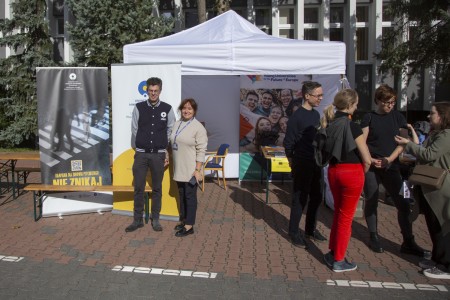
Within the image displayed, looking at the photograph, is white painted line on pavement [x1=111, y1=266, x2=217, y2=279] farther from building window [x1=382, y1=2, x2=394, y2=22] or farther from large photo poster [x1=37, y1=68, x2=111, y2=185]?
building window [x1=382, y1=2, x2=394, y2=22]

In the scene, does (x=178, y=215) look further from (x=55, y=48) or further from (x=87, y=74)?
(x=55, y=48)

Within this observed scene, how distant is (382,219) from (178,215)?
111 inches

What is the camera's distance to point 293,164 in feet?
16.1

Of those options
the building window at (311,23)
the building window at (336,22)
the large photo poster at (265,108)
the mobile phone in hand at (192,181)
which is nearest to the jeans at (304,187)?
the mobile phone in hand at (192,181)

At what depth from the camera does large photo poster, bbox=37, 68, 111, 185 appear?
6051mm

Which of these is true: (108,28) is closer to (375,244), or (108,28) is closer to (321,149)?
(321,149)

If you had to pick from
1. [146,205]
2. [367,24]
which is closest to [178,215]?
[146,205]

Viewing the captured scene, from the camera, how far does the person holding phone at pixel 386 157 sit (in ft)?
15.2

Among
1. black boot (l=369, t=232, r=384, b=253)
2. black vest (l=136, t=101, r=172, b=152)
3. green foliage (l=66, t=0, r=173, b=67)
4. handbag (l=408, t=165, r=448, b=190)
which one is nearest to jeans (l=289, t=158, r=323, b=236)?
black boot (l=369, t=232, r=384, b=253)

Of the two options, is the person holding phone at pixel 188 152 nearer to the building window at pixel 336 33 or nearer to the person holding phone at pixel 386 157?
the person holding phone at pixel 386 157

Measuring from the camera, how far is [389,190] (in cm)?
479

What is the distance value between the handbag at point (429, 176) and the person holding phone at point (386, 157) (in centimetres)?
36

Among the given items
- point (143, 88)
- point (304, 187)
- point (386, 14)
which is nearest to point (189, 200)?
point (304, 187)

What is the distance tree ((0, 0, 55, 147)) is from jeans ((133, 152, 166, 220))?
9.29 meters
